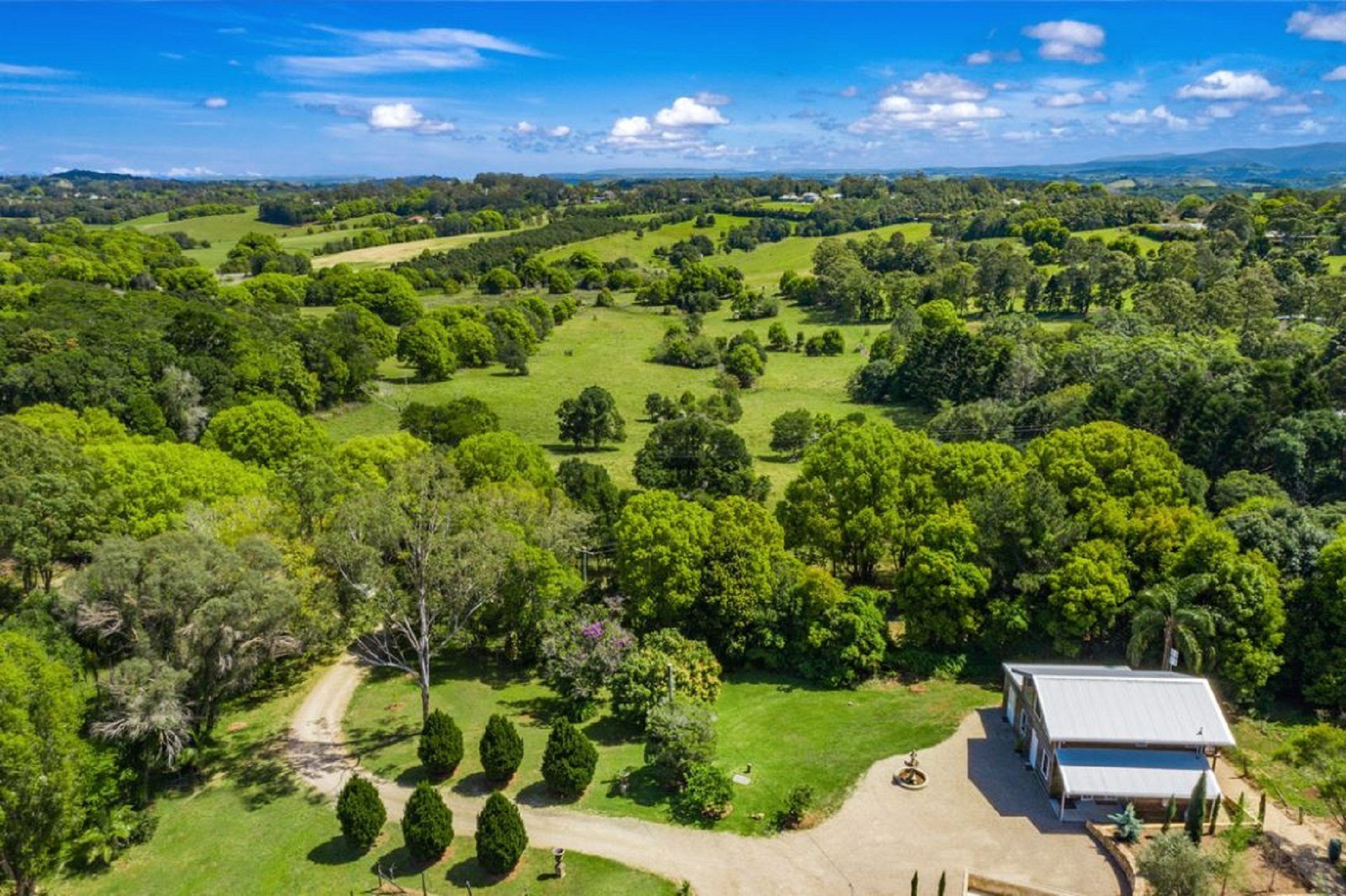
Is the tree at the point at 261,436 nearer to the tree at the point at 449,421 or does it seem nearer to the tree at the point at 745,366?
the tree at the point at 449,421

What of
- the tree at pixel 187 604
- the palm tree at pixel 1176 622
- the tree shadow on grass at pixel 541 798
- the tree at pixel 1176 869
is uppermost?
the tree at pixel 187 604

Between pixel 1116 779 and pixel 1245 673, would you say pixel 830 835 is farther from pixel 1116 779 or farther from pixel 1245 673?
pixel 1245 673

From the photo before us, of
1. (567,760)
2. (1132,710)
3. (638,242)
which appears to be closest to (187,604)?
(567,760)

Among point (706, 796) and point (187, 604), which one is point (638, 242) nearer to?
point (187, 604)

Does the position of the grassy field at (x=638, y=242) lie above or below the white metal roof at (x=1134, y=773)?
above

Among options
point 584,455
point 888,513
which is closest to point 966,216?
point 584,455

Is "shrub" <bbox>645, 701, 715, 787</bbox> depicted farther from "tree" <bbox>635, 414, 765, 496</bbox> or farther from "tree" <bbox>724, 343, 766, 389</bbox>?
"tree" <bbox>724, 343, 766, 389</bbox>

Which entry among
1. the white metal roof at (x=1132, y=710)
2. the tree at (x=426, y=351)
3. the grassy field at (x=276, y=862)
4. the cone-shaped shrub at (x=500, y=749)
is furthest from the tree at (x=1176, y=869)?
the tree at (x=426, y=351)
